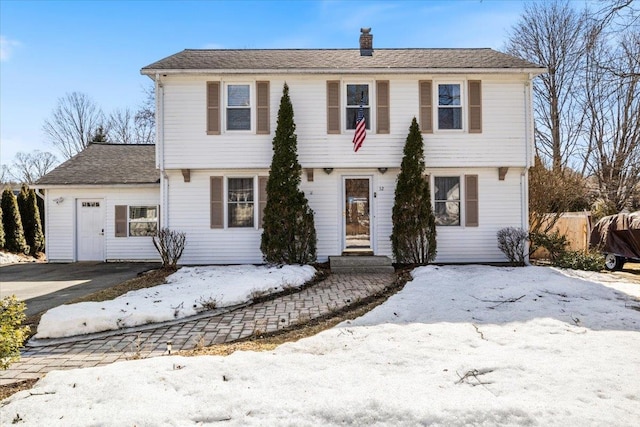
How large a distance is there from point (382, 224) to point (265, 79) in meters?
5.31

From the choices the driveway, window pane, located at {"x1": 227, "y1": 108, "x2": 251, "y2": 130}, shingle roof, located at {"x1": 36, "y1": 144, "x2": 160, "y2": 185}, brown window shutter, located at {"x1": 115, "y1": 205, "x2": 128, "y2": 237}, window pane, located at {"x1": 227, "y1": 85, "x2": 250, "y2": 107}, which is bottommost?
the driveway

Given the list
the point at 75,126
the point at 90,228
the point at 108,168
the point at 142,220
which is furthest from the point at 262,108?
the point at 75,126

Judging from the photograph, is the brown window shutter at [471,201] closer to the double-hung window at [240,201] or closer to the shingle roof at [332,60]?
the shingle roof at [332,60]

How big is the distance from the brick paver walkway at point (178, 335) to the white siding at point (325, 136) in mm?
4559

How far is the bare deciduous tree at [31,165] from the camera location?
128ft

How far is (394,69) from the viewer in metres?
10.4

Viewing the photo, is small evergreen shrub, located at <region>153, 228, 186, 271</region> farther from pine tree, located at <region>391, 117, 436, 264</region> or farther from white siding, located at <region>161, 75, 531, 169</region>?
pine tree, located at <region>391, 117, 436, 264</region>

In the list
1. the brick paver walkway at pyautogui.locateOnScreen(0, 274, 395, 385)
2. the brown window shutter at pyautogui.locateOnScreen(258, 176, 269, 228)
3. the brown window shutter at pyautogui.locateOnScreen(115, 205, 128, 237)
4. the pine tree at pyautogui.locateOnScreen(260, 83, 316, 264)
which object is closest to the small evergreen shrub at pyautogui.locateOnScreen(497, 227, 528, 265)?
the brick paver walkway at pyautogui.locateOnScreen(0, 274, 395, 385)

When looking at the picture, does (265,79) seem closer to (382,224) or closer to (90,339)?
(382,224)

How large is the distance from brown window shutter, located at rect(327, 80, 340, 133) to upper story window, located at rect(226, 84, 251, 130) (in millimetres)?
2275

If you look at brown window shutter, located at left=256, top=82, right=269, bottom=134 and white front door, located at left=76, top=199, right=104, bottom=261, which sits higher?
brown window shutter, located at left=256, top=82, right=269, bottom=134

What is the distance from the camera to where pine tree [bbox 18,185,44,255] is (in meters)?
16.2

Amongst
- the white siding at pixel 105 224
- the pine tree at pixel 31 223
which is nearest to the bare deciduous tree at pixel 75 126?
the pine tree at pixel 31 223

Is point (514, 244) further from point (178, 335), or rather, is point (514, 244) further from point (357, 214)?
point (178, 335)
